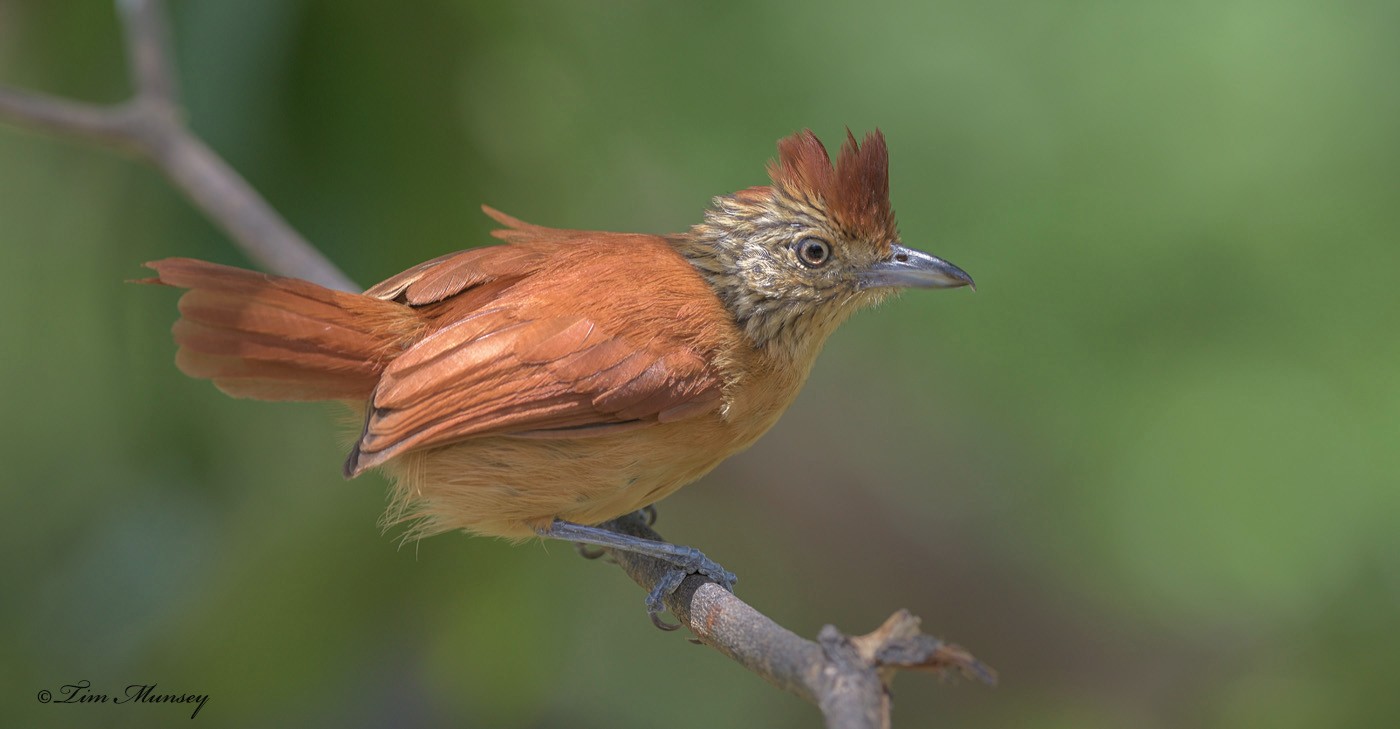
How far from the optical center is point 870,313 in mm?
4656

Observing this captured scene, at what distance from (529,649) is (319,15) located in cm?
224

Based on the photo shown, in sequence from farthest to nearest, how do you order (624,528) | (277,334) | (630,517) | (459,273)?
(630,517), (624,528), (459,273), (277,334)

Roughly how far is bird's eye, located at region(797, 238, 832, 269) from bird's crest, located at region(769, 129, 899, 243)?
0.22 ft

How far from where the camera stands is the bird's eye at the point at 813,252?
288cm

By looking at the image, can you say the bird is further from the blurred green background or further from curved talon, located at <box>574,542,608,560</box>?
the blurred green background

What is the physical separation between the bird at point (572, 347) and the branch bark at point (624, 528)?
1.03 ft

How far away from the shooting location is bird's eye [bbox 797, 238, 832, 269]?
288 centimetres

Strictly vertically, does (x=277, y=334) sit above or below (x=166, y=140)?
below

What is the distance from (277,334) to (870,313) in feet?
8.79

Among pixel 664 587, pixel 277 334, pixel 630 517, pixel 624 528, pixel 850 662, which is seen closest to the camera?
pixel 850 662

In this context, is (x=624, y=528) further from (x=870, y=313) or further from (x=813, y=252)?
(x=870, y=313)

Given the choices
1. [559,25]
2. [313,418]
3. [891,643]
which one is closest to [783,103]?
[559,25]

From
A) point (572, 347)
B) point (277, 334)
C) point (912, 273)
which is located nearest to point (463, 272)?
point (572, 347)

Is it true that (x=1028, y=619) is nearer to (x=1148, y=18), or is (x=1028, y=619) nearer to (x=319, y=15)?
(x=1148, y=18)
